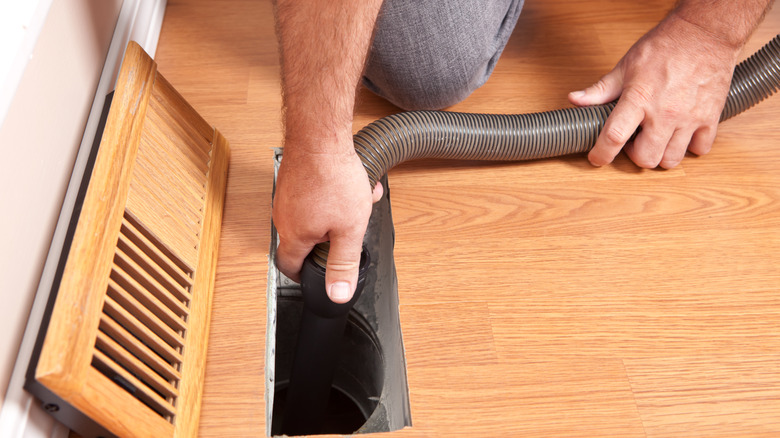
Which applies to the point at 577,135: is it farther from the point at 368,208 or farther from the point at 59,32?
the point at 59,32

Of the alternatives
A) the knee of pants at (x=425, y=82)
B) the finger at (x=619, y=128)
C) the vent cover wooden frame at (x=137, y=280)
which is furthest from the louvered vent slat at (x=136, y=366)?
the finger at (x=619, y=128)

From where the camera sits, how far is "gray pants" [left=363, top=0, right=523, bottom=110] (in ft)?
4.06

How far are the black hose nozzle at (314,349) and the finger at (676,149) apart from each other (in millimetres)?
619

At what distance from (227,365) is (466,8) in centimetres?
82

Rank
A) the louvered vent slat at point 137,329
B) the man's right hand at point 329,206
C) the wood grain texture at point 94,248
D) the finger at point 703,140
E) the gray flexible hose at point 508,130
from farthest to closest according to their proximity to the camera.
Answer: the finger at point 703,140, the gray flexible hose at point 508,130, the man's right hand at point 329,206, the louvered vent slat at point 137,329, the wood grain texture at point 94,248

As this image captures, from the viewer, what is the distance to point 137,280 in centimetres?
84

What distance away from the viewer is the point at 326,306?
40.3 inches

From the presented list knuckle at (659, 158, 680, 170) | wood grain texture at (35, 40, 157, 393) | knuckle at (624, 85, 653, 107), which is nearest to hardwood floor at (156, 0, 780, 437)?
knuckle at (659, 158, 680, 170)

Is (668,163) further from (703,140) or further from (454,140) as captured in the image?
(454,140)

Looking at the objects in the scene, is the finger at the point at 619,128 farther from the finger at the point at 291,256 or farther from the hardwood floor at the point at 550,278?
the finger at the point at 291,256

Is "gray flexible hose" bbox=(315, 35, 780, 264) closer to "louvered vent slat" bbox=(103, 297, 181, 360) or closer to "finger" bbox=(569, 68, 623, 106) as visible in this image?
"finger" bbox=(569, 68, 623, 106)

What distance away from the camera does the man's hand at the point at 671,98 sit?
1173mm

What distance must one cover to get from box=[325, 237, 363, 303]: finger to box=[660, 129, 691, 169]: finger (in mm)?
650

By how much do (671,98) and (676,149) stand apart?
10 centimetres
